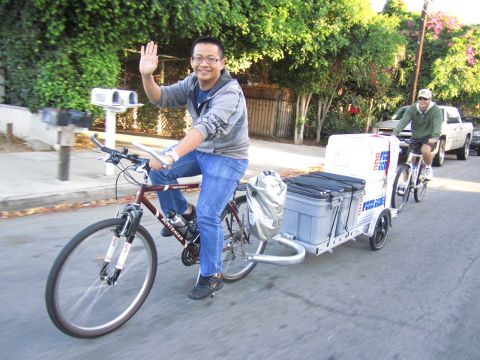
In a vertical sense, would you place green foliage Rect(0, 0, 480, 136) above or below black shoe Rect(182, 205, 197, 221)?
above

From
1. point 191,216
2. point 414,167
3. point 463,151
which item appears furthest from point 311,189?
point 463,151

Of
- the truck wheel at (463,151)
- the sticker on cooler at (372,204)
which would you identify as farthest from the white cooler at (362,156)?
the truck wheel at (463,151)

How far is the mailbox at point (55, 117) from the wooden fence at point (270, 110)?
11944 millimetres

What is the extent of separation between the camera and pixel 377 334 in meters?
3.28

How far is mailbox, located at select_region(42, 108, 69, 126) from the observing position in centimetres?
566

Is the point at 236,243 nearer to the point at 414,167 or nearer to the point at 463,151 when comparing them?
the point at 414,167

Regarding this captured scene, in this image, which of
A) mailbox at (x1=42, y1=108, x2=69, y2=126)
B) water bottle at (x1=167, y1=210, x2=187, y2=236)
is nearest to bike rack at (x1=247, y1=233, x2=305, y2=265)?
water bottle at (x1=167, y1=210, x2=187, y2=236)

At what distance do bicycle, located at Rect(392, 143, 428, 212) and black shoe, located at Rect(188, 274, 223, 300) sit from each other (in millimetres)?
4205

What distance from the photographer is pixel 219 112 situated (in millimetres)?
3094

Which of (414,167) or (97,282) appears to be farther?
(414,167)

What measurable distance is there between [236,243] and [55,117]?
125 inches

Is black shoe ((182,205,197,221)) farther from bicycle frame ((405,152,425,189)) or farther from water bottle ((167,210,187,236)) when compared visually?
bicycle frame ((405,152,425,189))

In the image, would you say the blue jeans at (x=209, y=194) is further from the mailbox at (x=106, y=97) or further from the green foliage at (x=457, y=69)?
the green foliage at (x=457, y=69)

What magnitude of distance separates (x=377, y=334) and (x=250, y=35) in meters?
9.26
